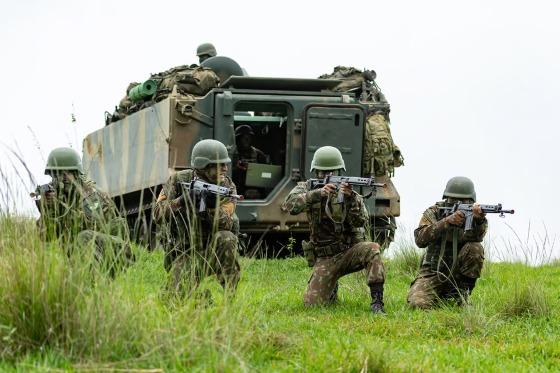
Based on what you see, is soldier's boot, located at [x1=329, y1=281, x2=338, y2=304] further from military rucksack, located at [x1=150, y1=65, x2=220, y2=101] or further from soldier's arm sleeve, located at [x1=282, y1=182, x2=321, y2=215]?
military rucksack, located at [x1=150, y1=65, x2=220, y2=101]

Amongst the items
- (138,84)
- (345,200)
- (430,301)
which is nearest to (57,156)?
(345,200)

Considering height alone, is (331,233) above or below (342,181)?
below

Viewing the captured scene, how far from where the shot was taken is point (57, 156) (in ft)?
28.1

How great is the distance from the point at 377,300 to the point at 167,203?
1773mm

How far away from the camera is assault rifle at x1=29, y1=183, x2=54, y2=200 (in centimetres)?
780

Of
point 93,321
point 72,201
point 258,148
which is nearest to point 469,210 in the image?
point 72,201

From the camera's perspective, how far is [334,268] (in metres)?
9.16

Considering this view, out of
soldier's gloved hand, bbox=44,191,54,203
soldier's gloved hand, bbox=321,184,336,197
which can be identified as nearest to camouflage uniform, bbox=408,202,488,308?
soldier's gloved hand, bbox=321,184,336,197

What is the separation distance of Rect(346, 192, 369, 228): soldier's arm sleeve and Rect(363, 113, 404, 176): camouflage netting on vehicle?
5253 millimetres

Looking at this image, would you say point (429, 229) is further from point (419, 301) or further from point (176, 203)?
point (176, 203)

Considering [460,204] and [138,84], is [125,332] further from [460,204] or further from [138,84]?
[138,84]

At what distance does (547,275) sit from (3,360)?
777 cm

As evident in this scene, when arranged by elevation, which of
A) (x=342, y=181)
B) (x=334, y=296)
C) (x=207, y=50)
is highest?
(x=207, y=50)

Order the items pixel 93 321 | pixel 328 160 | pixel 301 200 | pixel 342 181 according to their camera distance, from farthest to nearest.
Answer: pixel 328 160, pixel 301 200, pixel 342 181, pixel 93 321
